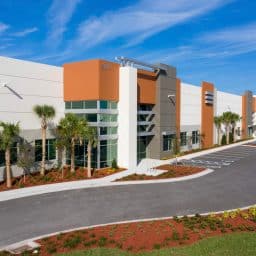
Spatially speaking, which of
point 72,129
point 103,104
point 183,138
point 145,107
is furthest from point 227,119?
point 72,129

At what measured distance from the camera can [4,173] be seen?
25.5 meters

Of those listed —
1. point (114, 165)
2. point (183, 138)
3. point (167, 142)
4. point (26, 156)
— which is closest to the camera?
point (26, 156)

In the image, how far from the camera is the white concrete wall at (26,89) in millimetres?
25891

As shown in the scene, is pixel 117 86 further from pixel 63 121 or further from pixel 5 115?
pixel 5 115

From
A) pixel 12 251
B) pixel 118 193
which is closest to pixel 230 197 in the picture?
pixel 118 193

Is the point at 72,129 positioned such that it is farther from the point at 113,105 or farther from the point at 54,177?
the point at 113,105

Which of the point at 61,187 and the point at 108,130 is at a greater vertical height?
the point at 108,130

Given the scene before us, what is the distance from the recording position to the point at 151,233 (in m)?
13.6

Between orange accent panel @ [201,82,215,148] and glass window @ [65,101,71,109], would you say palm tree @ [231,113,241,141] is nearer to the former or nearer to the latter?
orange accent panel @ [201,82,215,148]

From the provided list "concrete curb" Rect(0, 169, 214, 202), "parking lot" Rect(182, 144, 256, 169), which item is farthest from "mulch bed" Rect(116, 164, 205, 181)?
"parking lot" Rect(182, 144, 256, 169)

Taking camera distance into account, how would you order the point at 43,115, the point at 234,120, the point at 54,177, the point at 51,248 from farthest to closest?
the point at 234,120
the point at 43,115
the point at 54,177
the point at 51,248

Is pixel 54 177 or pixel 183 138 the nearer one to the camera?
pixel 54 177

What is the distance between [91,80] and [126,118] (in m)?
5.38

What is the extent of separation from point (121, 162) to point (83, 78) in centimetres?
951
